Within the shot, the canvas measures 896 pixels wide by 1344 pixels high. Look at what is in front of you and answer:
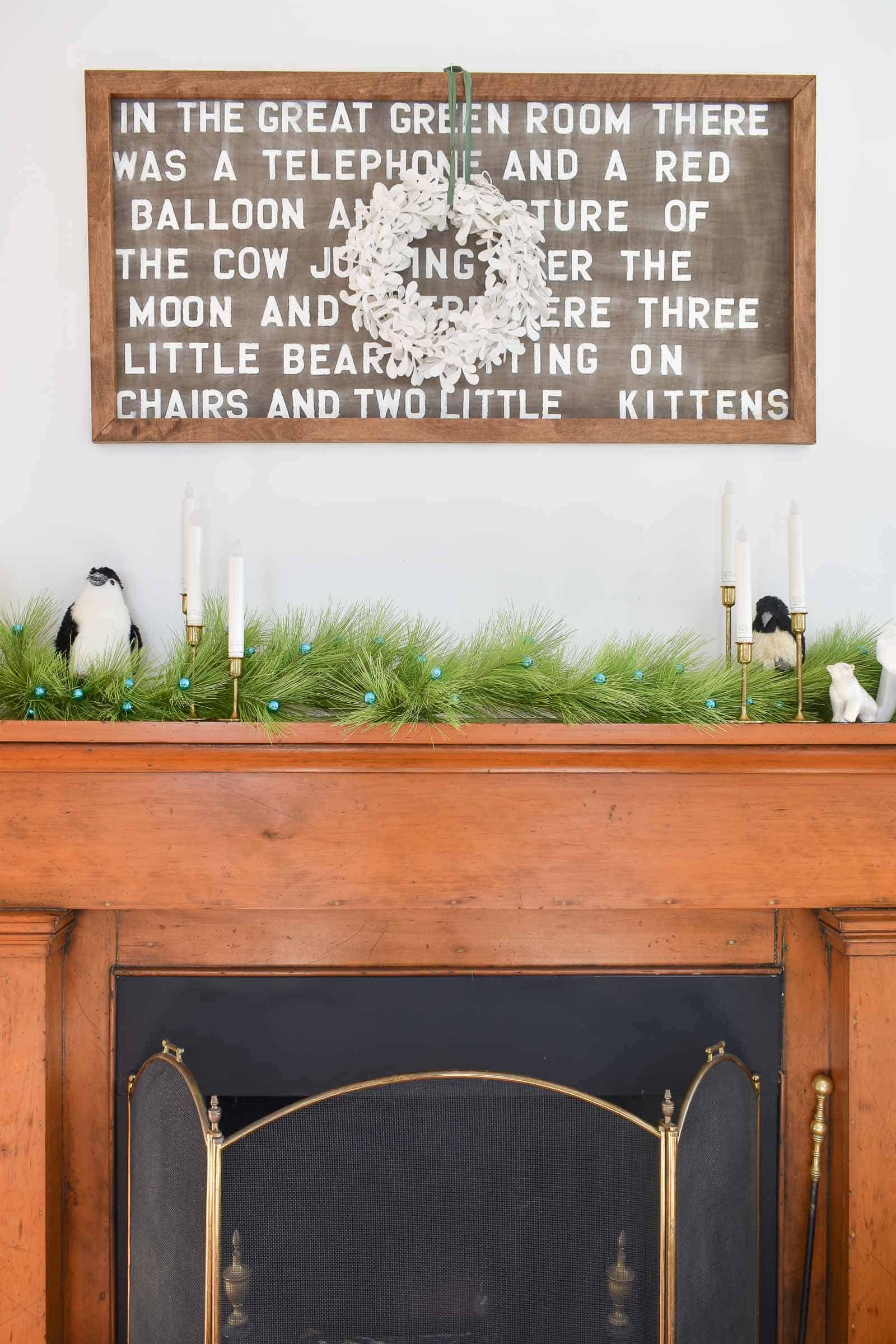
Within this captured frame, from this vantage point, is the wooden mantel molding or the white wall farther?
the white wall

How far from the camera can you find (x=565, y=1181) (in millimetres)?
1158

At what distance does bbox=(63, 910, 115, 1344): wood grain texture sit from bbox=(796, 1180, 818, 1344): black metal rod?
970 mm

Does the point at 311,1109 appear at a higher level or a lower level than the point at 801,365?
lower

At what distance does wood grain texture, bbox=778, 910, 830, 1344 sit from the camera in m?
1.25

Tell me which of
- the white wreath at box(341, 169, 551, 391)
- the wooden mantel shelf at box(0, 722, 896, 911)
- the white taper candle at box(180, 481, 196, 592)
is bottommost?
the wooden mantel shelf at box(0, 722, 896, 911)

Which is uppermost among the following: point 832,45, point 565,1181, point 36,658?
point 832,45

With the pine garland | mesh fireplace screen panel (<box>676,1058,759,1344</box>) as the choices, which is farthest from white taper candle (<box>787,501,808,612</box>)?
mesh fireplace screen panel (<box>676,1058,759,1344</box>)

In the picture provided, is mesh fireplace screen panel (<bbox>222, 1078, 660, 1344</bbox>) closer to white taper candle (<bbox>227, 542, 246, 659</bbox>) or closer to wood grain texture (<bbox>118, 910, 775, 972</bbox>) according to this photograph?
wood grain texture (<bbox>118, 910, 775, 972</bbox>)

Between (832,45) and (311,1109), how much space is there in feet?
5.64

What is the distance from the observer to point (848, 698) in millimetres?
1133

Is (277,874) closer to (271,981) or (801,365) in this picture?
(271,981)

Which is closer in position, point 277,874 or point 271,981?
point 277,874

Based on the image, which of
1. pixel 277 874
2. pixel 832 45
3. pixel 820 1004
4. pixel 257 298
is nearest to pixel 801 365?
pixel 832 45

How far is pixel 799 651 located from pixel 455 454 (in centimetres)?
57
